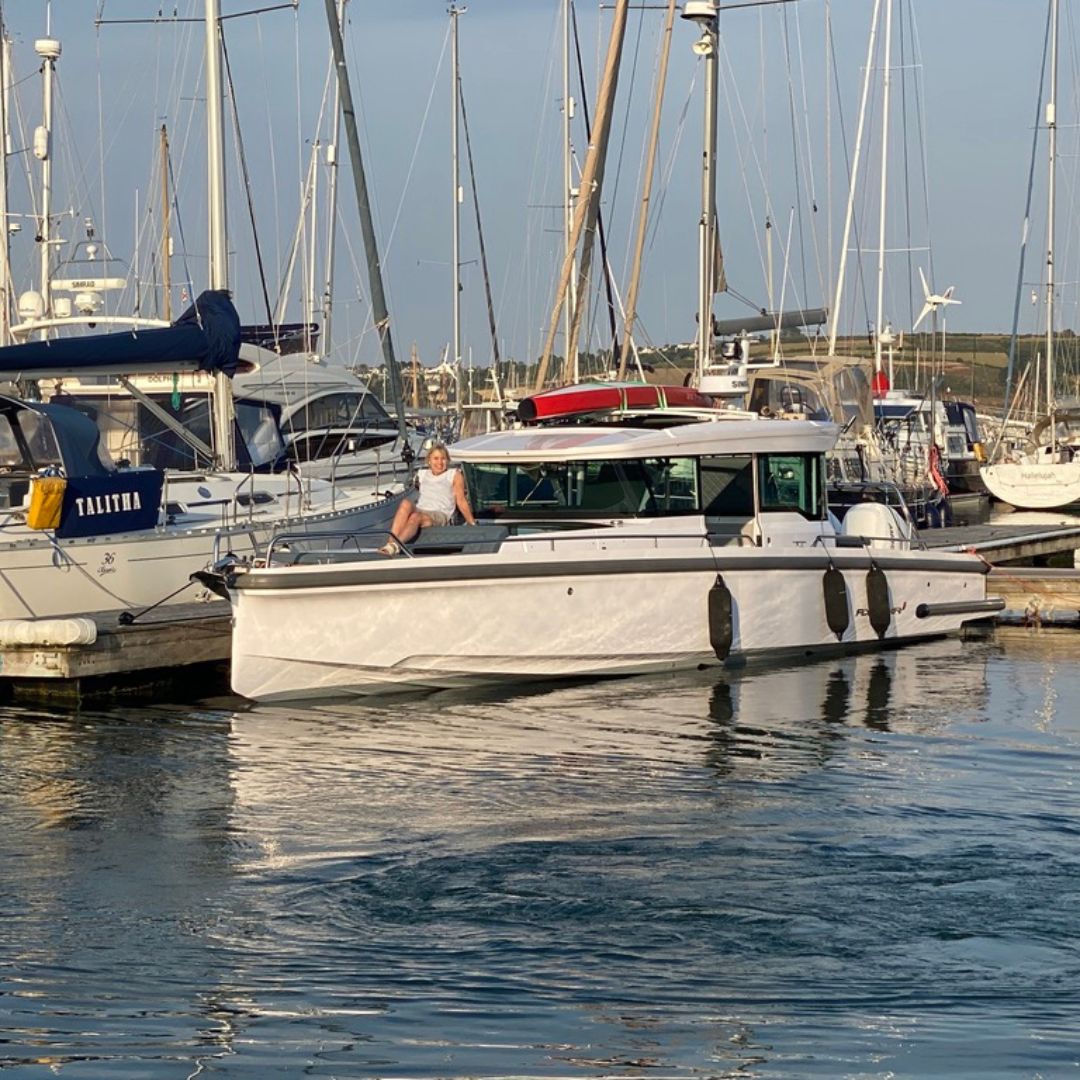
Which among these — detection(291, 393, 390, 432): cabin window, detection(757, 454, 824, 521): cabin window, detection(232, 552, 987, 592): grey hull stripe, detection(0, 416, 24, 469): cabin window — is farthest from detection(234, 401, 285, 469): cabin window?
detection(232, 552, 987, 592): grey hull stripe

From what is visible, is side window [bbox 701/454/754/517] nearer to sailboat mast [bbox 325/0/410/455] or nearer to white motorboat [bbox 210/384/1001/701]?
white motorboat [bbox 210/384/1001/701]

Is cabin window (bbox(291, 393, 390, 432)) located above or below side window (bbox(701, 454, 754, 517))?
above

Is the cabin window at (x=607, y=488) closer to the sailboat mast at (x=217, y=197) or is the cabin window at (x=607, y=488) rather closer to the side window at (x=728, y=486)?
the side window at (x=728, y=486)

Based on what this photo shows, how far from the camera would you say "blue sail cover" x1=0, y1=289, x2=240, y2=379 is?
56.9ft

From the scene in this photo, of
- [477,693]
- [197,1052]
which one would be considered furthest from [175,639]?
[197,1052]

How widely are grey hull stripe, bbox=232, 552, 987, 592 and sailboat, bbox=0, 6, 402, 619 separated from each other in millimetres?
875

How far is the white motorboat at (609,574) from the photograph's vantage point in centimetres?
1496

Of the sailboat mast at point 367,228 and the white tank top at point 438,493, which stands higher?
the sailboat mast at point 367,228

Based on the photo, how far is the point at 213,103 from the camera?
2028 cm

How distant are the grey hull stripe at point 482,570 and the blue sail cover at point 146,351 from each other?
4.13 metres

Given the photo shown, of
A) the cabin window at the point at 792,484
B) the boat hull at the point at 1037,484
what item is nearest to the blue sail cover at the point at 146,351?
the cabin window at the point at 792,484

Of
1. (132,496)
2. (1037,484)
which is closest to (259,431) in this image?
(132,496)

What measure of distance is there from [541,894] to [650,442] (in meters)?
8.31

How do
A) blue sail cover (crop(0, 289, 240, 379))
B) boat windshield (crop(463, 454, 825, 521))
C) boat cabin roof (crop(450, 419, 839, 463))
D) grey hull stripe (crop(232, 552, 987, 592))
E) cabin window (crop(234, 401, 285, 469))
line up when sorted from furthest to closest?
1. cabin window (crop(234, 401, 285, 469))
2. blue sail cover (crop(0, 289, 240, 379))
3. boat windshield (crop(463, 454, 825, 521))
4. boat cabin roof (crop(450, 419, 839, 463))
5. grey hull stripe (crop(232, 552, 987, 592))
